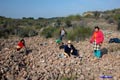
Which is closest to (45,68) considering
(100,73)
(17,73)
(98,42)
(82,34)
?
(17,73)

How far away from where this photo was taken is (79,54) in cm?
1572

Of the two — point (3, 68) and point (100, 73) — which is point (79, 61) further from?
point (3, 68)

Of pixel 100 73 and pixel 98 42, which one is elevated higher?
pixel 98 42

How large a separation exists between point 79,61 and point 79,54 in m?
1.92

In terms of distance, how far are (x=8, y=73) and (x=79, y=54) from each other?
18.5 feet

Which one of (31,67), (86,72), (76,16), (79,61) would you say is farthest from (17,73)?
(76,16)

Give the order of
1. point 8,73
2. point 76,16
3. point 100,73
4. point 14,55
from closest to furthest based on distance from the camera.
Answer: point 8,73 → point 100,73 → point 14,55 → point 76,16

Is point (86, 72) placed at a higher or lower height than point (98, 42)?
lower

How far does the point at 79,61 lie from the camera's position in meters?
13.8

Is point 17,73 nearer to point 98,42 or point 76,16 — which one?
point 98,42

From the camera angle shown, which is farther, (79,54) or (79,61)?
(79,54)

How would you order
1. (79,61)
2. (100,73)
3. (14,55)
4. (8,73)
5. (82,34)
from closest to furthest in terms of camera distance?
(8,73) < (100,73) < (79,61) < (14,55) < (82,34)

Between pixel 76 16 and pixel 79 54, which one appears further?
pixel 76 16

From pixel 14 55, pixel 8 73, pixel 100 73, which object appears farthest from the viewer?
pixel 14 55
